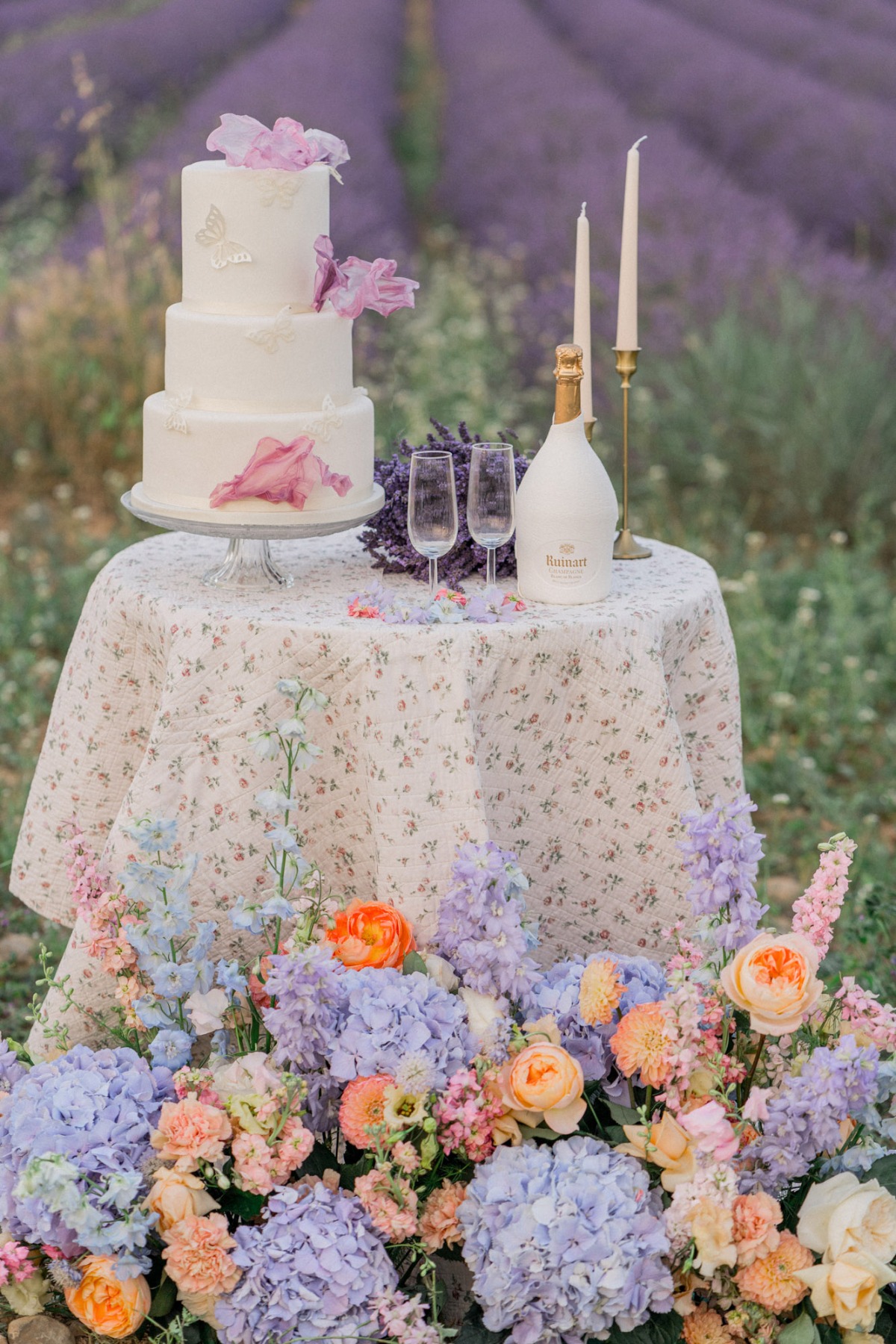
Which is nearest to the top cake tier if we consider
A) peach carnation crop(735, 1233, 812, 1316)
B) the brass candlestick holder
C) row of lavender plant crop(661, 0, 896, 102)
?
the brass candlestick holder

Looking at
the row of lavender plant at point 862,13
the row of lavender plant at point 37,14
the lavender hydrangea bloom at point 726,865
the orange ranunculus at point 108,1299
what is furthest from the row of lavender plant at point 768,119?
the orange ranunculus at point 108,1299

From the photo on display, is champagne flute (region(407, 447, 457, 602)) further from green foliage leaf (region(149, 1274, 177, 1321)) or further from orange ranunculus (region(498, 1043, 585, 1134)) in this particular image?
green foliage leaf (region(149, 1274, 177, 1321))

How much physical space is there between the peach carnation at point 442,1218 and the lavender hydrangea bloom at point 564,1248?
20 millimetres

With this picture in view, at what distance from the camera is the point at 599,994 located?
5.82 ft

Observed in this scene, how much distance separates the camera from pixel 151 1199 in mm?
1642

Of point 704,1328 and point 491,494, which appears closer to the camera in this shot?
point 704,1328

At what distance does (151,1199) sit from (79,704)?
0.81 metres

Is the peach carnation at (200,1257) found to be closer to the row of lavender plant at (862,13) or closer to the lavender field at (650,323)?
the lavender field at (650,323)

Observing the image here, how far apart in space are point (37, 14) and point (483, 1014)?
1188 centimetres

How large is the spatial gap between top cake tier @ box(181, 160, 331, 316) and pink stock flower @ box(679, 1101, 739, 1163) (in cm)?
118

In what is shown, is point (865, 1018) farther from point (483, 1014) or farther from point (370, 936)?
point (370, 936)

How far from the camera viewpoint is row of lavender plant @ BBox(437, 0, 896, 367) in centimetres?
565

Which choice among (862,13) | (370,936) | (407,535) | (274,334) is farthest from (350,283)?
(862,13)

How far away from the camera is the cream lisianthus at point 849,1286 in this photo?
5.19 ft
